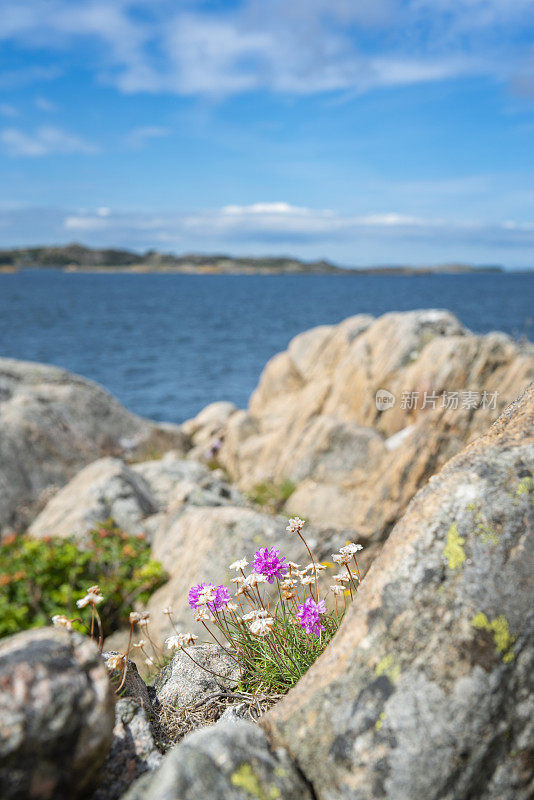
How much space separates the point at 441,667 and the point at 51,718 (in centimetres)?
141

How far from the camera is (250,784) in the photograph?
2281mm

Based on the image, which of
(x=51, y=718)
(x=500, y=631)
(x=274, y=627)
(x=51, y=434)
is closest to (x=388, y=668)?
(x=500, y=631)

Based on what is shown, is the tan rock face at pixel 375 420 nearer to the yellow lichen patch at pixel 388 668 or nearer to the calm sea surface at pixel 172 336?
the calm sea surface at pixel 172 336

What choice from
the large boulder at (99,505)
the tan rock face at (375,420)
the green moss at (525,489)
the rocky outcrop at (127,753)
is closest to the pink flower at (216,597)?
the rocky outcrop at (127,753)

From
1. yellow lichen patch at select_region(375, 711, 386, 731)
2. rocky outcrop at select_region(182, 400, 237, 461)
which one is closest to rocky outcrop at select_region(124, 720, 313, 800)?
yellow lichen patch at select_region(375, 711, 386, 731)

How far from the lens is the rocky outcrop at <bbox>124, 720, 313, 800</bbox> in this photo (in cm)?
219

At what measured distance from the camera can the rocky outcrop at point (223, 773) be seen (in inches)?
86.4

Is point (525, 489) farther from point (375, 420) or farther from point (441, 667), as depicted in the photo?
point (375, 420)

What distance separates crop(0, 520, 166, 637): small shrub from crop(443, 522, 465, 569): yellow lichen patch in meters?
6.60

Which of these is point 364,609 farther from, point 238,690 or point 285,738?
point 238,690

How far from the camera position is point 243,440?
17859 mm

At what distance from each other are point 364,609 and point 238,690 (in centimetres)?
147

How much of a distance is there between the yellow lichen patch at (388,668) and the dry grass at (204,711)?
112 cm

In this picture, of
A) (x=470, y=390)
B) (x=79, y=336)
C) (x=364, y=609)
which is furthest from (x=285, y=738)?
(x=79, y=336)
